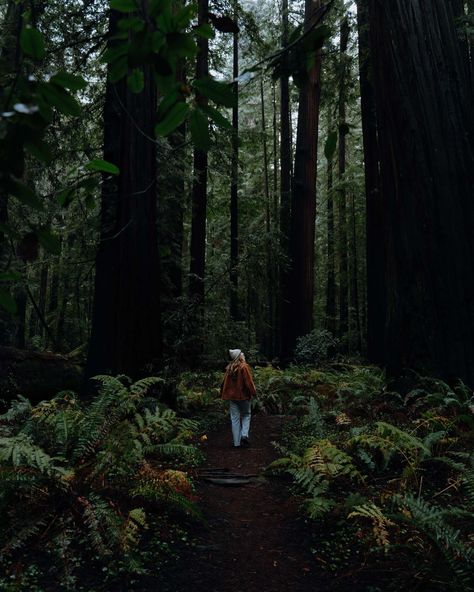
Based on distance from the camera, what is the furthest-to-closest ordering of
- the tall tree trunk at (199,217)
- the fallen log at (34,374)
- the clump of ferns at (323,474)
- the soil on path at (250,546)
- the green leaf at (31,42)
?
1. the tall tree trunk at (199,217)
2. the fallen log at (34,374)
3. the clump of ferns at (323,474)
4. the soil on path at (250,546)
5. the green leaf at (31,42)

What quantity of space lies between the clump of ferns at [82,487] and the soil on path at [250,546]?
38 centimetres

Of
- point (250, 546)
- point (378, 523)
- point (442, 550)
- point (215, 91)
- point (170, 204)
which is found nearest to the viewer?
point (215, 91)

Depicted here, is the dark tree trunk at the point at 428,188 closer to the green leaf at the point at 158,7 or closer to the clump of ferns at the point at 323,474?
the clump of ferns at the point at 323,474

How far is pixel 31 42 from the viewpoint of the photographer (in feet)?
2.81

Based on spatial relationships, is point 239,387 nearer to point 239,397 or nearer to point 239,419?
point 239,397

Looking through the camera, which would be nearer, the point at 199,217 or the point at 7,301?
the point at 7,301

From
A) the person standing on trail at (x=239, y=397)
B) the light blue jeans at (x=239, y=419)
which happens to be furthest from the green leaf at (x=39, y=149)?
the light blue jeans at (x=239, y=419)

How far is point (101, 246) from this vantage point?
27.5 feet

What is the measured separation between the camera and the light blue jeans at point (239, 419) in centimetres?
757

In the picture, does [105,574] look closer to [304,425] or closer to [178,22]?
→ [178,22]

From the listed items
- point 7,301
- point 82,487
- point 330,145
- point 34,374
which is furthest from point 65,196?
point 34,374

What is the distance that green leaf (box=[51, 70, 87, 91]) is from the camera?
900mm

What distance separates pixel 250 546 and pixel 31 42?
13.7ft

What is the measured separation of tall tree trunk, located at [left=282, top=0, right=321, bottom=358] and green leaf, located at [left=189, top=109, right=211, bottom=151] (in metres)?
15.4
